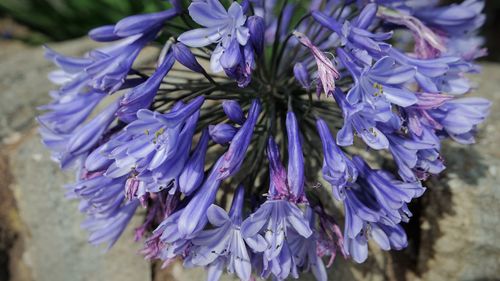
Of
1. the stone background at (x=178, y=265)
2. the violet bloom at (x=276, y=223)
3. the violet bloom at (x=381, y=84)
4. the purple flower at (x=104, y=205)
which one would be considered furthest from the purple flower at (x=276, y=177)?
the stone background at (x=178, y=265)

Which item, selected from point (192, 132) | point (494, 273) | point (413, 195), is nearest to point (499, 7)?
point (494, 273)

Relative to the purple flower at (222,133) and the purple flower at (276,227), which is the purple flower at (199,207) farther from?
the purple flower at (276,227)

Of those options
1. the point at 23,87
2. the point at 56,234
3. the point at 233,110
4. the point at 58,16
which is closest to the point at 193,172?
the point at 233,110

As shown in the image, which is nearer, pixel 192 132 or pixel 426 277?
pixel 192 132

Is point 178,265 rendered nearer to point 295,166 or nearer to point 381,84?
point 295,166

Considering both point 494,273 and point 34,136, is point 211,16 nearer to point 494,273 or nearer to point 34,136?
point 34,136

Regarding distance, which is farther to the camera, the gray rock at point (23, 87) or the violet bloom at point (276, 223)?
the gray rock at point (23, 87)
